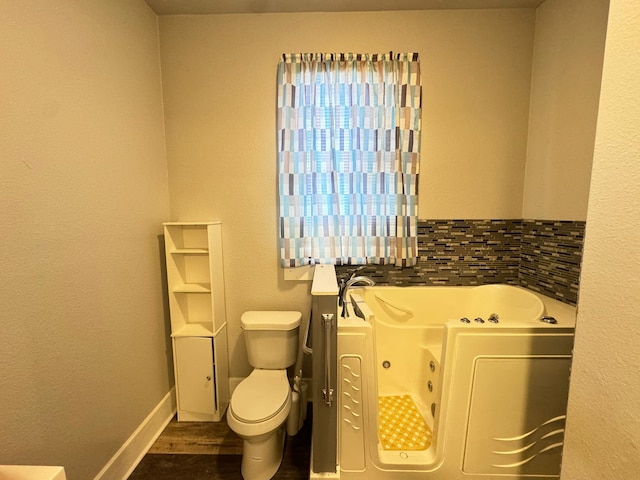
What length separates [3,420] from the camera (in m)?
0.88

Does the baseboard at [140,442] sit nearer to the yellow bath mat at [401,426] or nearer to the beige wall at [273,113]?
the beige wall at [273,113]

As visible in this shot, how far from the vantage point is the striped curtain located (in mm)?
1752

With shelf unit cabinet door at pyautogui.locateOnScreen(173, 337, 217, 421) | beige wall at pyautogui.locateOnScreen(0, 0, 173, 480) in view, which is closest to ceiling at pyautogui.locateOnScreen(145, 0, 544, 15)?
beige wall at pyautogui.locateOnScreen(0, 0, 173, 480)

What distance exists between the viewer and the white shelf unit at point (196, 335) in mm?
1736

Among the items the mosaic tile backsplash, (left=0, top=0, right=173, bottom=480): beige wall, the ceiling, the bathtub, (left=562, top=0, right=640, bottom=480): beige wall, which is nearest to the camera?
(left=562, top=0, right=640, bottom=480): beige wall

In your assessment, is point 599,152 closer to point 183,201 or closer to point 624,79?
point 624,79

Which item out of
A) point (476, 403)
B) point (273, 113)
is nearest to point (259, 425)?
point (476, 403)

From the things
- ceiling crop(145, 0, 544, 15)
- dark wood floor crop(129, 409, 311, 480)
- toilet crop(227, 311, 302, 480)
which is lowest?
dark wood floor crop(129, 409, 311, 480)

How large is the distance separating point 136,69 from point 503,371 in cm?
261

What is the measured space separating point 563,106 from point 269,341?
2.36 m

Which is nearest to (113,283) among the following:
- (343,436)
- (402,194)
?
(343,436)

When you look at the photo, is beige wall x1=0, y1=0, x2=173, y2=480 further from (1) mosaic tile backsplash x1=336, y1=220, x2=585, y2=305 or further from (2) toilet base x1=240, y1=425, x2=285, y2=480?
(1) mosaic tile backsplash x1=336, y1=220, x2=585, y2=305

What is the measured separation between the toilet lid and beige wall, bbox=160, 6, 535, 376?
0.50 metres

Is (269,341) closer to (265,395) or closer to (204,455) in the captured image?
(265,395)
